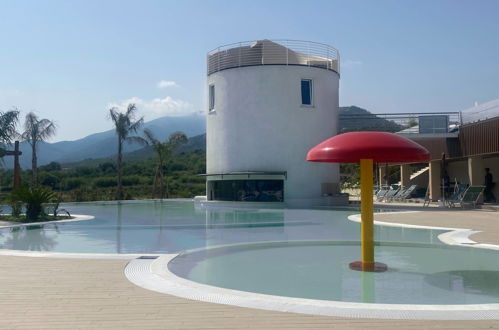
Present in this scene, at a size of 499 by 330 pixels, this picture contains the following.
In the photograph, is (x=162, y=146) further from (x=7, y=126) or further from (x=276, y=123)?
(x=7, y=126)

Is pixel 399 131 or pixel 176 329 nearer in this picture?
pixel 176 329

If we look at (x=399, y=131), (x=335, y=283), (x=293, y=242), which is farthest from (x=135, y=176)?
(x=335, y=283)

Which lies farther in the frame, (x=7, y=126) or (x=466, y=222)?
(x=7, y=126)

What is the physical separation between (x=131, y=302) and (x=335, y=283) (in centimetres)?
281

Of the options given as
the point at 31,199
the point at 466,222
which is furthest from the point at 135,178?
the point at 466,222

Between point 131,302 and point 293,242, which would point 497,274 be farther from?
point 131,302

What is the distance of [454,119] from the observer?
25.3 metres

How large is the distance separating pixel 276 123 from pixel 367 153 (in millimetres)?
19352

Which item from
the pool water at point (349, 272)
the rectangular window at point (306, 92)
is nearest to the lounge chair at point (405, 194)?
the rectangular window at point (306, 92)

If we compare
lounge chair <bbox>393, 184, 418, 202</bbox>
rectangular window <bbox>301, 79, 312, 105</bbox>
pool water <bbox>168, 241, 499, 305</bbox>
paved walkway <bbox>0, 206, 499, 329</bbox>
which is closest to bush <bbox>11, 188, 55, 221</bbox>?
pool water <bbox>168, 241, 499, 305</bbox>

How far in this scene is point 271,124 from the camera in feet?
86.4

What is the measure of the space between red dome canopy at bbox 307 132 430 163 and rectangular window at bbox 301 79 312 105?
1979cm

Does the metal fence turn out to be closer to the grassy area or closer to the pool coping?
the grassy area

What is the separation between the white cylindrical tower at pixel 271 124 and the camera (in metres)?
26.4
